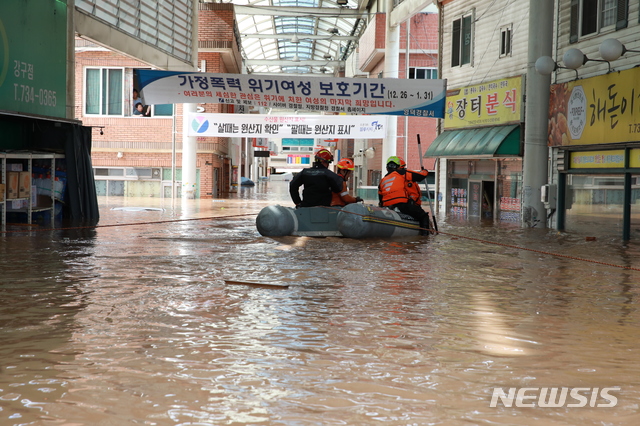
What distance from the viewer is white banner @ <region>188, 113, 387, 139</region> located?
106ft

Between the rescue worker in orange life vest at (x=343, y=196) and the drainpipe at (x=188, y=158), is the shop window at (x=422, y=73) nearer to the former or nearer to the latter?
the drainpipe at (x=188, y=158)

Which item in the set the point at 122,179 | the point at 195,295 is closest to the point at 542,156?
the point at 195,295

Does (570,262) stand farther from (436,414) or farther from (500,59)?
(500,59)

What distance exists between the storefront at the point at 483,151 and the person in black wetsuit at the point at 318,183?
7.66 m

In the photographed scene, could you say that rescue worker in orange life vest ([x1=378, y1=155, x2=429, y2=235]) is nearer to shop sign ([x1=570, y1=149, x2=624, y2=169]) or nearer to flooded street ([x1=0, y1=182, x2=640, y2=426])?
shop sign ([x1=570, y1=149, x2=624, y2=169])

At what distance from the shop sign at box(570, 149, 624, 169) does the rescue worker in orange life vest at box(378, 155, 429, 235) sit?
4.39 m

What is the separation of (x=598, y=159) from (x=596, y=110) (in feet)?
3.94

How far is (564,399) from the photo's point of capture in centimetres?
450

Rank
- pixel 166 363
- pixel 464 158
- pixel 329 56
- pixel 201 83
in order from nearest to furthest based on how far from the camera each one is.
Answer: pixel 166 363, pixel 201 83, pixel 464 158, pixel 329 56

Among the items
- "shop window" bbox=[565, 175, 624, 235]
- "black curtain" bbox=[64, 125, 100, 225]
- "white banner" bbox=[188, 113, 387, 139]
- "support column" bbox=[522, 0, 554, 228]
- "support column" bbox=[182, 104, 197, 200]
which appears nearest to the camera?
"shop window" bbox=[565, 175, 624, 235]

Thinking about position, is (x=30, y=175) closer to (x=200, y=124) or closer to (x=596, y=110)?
(x=596, y=110)

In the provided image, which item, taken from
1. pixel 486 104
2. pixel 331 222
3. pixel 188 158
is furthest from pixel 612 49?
pixel 188 158

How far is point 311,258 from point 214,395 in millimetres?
7367

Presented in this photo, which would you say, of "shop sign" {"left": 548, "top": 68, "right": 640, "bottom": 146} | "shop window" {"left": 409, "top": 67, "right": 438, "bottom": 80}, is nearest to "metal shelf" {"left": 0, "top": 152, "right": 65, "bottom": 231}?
"shop sign" {"left": 548, "top": 68, "right": 640, "bottom": 146}
